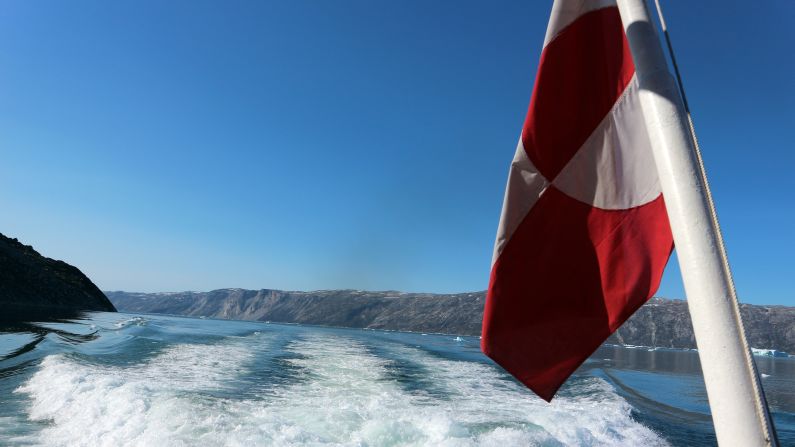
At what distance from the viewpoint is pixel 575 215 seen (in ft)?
10.2

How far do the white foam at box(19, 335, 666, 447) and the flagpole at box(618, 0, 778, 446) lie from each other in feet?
30.6

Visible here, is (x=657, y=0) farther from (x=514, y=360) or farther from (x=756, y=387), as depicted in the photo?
(x=514, y=360)

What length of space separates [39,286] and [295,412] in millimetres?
104435

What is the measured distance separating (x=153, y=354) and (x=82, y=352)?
3150 mm

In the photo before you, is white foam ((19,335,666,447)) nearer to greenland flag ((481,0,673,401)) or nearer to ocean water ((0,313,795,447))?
ocean water ((0,313,795,447))

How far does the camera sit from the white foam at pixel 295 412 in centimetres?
976

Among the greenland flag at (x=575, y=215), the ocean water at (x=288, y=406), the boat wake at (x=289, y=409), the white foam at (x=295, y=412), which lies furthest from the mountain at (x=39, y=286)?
the greenland flag at (x=575, y=215)

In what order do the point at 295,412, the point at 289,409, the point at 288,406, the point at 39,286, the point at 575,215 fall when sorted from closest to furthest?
the point at 575,215 → the point at 295,412 → the point at 289,409 → the point at 288,406 → the point at 39,286

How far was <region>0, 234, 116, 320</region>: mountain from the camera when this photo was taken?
82.0 m

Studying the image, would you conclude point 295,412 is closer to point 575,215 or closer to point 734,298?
point 575,215

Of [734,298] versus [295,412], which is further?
[295,412]

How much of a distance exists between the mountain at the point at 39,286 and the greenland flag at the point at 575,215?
87.5 meters

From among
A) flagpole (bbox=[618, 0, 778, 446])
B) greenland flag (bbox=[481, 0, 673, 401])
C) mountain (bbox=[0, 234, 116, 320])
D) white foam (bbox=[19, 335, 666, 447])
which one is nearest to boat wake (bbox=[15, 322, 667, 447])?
white foam (bbox=[19, 335, 666, 447])

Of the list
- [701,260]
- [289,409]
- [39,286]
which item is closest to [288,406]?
[289,409]
